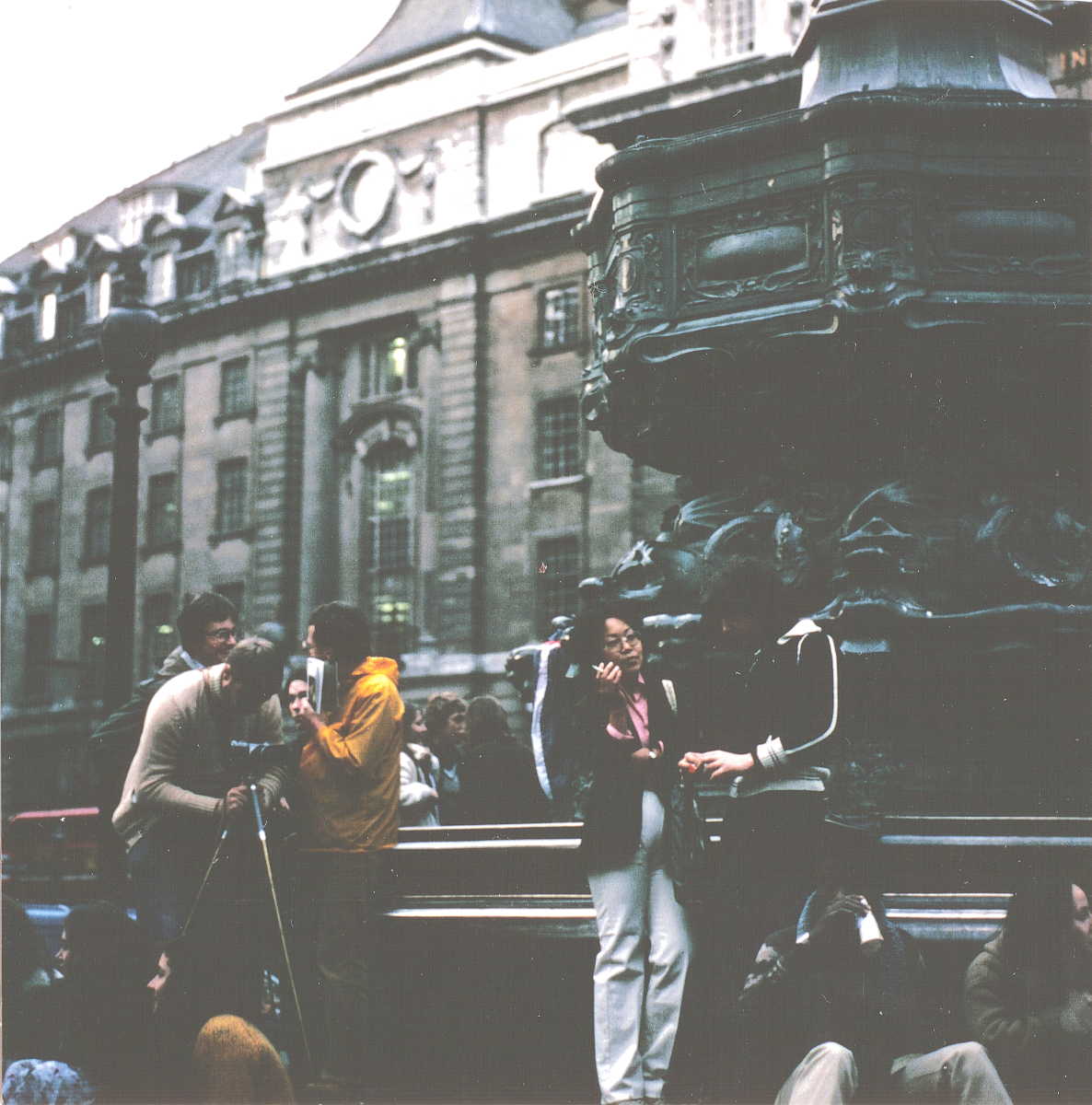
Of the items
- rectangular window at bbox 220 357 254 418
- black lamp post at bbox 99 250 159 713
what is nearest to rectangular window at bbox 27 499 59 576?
rectangular window at bbox 220 357 254 418

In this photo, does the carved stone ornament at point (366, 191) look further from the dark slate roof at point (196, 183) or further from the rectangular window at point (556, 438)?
the dark slate roof at point (196, 183)

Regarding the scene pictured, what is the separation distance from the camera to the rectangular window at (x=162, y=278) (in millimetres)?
49875

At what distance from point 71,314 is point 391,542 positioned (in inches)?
645

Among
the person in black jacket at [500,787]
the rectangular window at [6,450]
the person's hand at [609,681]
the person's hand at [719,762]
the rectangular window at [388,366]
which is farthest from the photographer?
the rectangular window at [6,450]

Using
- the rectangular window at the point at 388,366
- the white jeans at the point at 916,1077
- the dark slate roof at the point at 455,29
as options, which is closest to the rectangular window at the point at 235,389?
the rectangular window at the point at 388,366

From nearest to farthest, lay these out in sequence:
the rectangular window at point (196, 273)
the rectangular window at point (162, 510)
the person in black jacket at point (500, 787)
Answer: the person in black jacket at point (500, 787), the rectangular window at point (162, 510), the rectangular window at point (196, 273)

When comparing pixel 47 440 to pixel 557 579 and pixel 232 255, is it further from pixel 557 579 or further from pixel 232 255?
pixel 557 579

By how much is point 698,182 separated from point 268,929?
14.0ft

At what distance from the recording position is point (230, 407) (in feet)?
154

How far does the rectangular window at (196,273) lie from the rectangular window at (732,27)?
58.4 ft

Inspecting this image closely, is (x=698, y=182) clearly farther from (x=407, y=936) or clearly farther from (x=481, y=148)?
(x=481, y=148)

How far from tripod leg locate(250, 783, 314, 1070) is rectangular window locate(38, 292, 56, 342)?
164ft

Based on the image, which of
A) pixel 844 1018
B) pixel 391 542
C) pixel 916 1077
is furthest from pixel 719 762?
pixel 391 542

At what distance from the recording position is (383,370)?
4347 centimetres
